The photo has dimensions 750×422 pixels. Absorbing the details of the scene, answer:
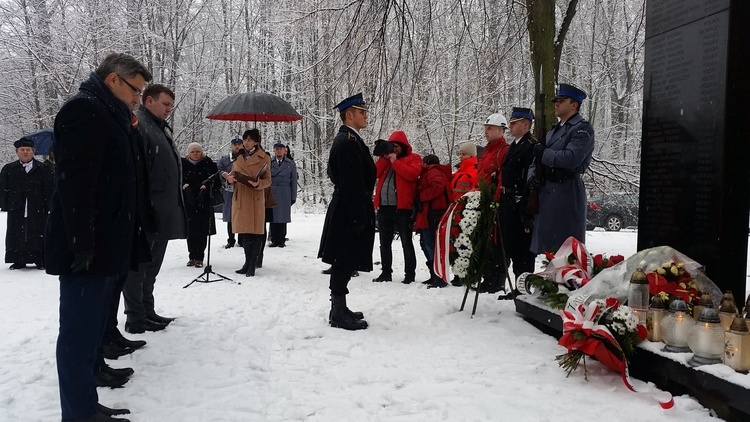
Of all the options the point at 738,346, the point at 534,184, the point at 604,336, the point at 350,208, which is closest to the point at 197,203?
the point at 350,208

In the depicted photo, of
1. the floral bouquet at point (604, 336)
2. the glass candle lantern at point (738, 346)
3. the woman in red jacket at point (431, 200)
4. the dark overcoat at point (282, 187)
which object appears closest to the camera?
the glass candle lantern at point (738, 346)

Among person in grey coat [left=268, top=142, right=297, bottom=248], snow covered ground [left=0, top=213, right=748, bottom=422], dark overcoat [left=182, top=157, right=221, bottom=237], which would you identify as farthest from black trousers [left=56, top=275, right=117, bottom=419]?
person in grey coat [left=268, top=142, right=297, bottom=248]

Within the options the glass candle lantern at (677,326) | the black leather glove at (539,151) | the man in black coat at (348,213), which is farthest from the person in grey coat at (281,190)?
the glass candle lantern at (677,326)

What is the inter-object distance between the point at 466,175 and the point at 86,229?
202 inches

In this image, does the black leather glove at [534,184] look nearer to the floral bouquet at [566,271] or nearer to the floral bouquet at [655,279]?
the floral bouquet at [566,271]

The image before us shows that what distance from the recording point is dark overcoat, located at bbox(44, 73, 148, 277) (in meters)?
2.82

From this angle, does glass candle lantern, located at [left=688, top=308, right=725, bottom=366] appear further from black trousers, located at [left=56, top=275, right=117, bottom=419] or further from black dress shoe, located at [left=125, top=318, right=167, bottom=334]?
black dress shoe, located at [left=125, top=318, right=167, bottom=334]

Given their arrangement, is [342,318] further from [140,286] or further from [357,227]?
[140,286]

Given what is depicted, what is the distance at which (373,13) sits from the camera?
8023 millimetres

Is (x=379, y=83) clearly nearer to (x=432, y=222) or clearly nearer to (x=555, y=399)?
(x=432, y=222)

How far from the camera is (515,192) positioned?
6.12 meters

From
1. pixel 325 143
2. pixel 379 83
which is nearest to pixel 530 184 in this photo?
pixel 379 83

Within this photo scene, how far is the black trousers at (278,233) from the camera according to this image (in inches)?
428

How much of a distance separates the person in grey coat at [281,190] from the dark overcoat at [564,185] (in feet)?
19.3
